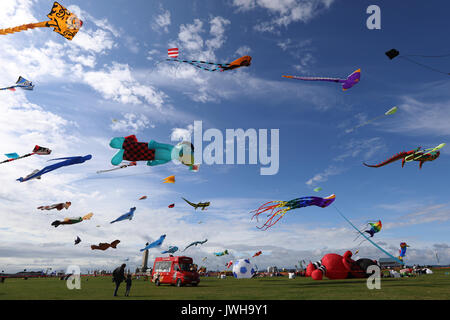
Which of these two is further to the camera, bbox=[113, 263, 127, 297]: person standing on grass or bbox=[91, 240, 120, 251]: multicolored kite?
bbox=[91, 240, 120, 251]: multicolored kite

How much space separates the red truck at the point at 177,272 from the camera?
23078 mm

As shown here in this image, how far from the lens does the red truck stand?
23.1 m

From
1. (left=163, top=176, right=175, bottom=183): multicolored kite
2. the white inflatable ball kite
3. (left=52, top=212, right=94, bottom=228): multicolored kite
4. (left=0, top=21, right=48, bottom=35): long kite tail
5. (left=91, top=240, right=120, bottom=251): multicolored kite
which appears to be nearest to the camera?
(left=0, top=21, right=48, bottom=35): long kite tail

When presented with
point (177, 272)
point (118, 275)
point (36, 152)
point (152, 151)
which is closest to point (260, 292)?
point (118, 275)

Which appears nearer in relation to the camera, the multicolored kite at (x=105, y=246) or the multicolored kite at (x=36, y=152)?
the multicolored kite at (x=36, y=152)

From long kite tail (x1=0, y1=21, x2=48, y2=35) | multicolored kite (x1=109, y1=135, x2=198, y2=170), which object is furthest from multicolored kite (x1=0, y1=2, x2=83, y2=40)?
multicolored kite (x1=109, y1=135, x2=198, y2=170)

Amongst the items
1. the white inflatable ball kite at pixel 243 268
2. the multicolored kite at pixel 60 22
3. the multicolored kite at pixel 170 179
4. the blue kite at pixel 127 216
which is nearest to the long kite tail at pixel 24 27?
the multicolored kite at pixel 60 22

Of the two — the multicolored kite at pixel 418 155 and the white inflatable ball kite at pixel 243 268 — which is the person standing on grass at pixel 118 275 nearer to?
the multicolored kite at pixel 418 155

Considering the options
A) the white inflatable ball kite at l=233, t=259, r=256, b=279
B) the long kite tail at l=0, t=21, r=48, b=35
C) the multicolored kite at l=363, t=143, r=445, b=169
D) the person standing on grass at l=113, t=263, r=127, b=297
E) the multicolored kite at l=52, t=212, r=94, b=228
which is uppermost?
the long kite tail at l=0, t=21, r=48, b=35

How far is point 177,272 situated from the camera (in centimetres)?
2333

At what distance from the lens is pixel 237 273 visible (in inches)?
1373

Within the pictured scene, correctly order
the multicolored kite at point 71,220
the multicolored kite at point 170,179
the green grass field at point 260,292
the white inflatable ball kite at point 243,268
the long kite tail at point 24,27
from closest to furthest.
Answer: the long kite tail at point 24,27 → the green grass field at point 260,292 → the multicolored kite at point 170,179 → the multicolored kite at point 71,220 → the white inflatable ball kite at point 243,268

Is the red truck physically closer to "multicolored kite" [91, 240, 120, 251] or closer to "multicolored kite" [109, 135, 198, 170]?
"multicolored kite" [91, 240, 120, 251]
